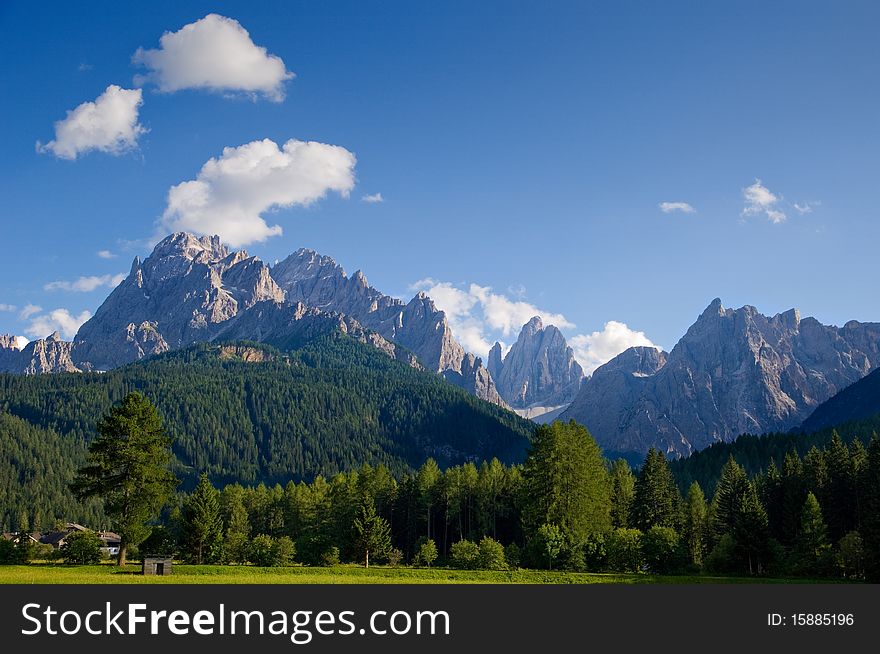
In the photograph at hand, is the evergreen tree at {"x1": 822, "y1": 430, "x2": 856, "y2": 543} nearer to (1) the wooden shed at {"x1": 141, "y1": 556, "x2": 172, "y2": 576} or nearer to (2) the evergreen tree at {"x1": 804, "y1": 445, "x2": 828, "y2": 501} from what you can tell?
(2) the evergreen tree at {"x1": 804, "y1": 445, "x2": 828, "y2": 501}

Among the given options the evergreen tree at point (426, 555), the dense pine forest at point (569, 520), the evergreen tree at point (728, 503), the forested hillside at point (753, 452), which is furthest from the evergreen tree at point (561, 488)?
the forested hillside at point (753, 452)

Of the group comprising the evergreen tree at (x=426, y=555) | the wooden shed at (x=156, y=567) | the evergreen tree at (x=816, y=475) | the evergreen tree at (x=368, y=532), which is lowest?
the evergreen tree at (x=426, y=555)

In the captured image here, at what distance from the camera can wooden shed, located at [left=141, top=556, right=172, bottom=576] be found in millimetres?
42906

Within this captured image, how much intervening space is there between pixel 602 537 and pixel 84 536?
46.0 metres

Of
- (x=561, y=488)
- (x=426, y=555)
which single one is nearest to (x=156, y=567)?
(x=561, y=488)

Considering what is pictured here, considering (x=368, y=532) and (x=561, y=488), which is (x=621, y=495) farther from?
(x=368, y=532)

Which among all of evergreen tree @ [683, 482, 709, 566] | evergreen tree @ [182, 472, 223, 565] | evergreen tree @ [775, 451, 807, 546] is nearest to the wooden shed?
evergreen tree @ [182, 472, 223, 565]

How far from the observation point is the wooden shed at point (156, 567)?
42.9 m

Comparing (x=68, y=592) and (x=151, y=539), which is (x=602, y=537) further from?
(x=68, y=592)

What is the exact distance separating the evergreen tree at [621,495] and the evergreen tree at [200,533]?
158 feet

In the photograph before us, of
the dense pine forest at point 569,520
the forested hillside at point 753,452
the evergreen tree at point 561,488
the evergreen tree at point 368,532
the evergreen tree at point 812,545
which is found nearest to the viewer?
the evergreen tree at point 812,545

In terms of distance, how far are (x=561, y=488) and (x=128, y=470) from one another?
41422mm

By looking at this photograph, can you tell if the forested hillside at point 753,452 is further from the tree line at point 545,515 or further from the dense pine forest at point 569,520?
the tree line at point 545,515

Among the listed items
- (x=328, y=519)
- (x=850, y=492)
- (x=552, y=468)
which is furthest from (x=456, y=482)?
(x=850, y=492)
